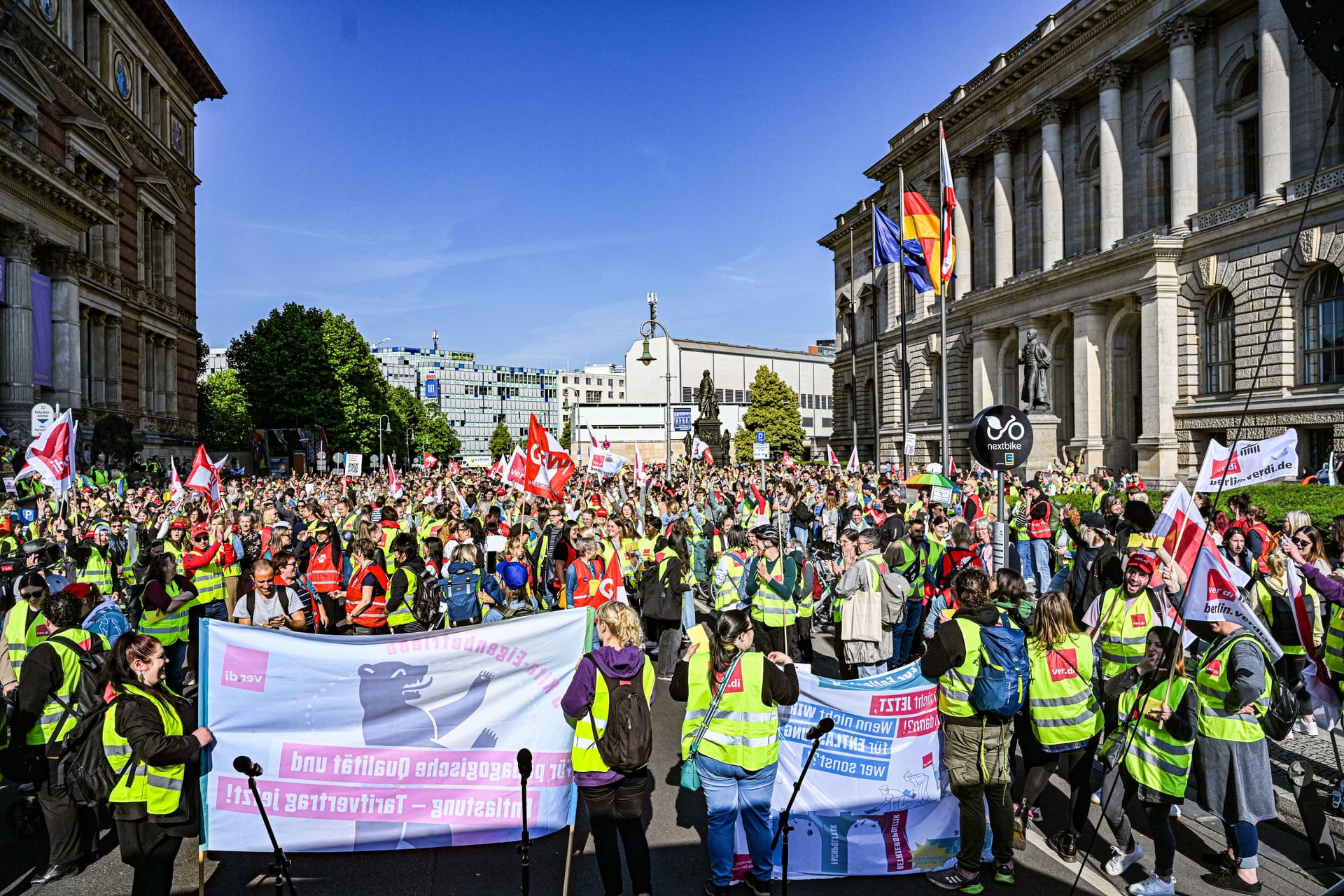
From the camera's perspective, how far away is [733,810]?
197 inches

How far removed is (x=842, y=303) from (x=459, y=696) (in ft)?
199

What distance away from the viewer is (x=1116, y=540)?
9359 mm

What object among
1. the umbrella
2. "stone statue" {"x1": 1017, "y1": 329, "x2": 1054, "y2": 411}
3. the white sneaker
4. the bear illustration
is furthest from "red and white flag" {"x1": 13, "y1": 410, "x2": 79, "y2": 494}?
"stone statue" {"x1": 1017, "y1": 329, "x2": 1054, "y2": 411}

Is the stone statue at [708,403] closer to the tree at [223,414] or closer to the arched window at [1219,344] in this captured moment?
the arched window at [1219,344]

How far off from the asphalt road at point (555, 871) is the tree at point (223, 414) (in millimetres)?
74240

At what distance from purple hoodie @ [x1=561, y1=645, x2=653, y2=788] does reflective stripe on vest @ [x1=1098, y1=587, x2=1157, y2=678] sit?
11.5 ft

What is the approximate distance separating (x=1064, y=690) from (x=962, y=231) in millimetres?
45290

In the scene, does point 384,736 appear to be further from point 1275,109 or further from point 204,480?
point 1275,109

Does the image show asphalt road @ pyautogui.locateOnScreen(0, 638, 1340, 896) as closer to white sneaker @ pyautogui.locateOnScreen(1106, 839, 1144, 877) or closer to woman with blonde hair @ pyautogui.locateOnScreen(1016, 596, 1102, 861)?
white sneaker @ pyautogui.locateOnScreen(1106, 839, 1144, 877)

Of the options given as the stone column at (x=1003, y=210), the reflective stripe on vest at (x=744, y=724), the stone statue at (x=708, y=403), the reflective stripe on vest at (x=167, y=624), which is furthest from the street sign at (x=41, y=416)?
the stone statue at (x=708, y=403)

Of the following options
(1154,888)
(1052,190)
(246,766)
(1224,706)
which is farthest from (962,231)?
(246,766)

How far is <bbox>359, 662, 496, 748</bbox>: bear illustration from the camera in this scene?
5.65m

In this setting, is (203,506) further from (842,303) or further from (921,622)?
(842,303)

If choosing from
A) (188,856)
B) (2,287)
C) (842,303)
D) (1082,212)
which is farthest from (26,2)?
(842,303)
